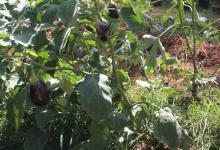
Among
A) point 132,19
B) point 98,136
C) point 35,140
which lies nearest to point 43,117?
point 35,140

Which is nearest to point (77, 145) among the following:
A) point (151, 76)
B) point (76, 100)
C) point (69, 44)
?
point (76, 100)

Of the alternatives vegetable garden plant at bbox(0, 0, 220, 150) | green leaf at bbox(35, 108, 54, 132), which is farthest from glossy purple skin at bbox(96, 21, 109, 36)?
green leaf at bbox(35, 108, 54, 132)

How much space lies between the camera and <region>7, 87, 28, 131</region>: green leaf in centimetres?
157

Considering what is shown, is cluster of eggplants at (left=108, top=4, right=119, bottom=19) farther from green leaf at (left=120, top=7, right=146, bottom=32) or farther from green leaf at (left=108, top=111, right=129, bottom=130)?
green leaf at (left=108, top=111, right=129, bottom=130)

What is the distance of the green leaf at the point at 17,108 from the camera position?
Answer: 157 centimetres

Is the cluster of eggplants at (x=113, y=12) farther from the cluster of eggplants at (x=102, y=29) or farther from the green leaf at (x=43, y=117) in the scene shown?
the green leaf at (x=43, y=117)

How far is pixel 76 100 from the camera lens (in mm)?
1826

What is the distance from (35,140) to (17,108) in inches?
10.4

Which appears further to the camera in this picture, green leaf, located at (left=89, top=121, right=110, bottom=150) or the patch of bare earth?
the patch of bare earth

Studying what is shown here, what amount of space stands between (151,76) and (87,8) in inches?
43.6

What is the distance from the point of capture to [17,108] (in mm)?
1588

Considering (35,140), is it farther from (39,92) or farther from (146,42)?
(146,42)

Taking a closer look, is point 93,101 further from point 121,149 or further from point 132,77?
point 132,77

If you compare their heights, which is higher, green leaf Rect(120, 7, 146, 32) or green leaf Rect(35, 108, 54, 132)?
green leaf Rect(120, 7, 146, 32)
